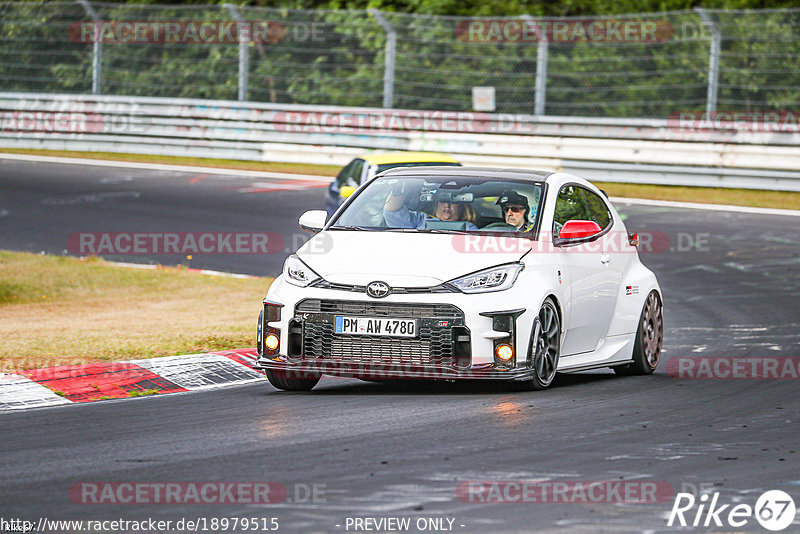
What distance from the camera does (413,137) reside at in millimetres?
26969

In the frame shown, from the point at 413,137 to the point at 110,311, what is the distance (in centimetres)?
1324

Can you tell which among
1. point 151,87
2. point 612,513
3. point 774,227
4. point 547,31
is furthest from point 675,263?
point 151,87

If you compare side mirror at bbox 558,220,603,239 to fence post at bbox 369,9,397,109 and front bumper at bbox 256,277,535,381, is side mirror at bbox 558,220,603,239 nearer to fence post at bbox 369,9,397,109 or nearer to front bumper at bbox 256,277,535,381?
front bumper at bbox 256,277,535,381

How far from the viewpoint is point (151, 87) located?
1198 inches

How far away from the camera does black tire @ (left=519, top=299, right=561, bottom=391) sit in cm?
882

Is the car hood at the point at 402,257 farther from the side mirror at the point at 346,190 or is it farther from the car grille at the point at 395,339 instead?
the side mirror at the point at 346,190

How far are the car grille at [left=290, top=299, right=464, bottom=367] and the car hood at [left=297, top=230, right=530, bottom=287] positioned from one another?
0.55 feet

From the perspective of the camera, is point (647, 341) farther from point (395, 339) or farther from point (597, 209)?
point (395, 339)

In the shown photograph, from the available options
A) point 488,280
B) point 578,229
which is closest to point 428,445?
point 488,280

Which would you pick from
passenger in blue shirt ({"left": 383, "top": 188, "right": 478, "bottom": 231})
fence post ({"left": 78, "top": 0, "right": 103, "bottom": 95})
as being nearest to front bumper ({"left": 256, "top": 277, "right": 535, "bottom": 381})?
passenger in blue shirt ({"left": 383, "top": 188, "right": 478, "bottom": 231})

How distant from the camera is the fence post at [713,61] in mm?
24547

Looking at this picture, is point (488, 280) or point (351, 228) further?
point (351, 228)

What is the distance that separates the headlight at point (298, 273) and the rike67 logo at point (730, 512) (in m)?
3.39

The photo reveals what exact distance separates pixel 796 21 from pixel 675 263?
320 inches
